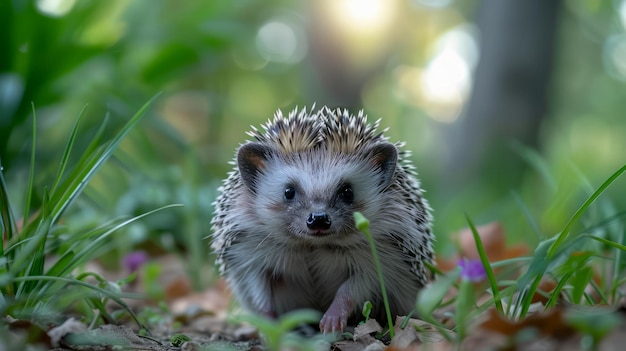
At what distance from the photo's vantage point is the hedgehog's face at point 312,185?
2.84 metres

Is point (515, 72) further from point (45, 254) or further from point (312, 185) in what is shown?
point (45, 254)

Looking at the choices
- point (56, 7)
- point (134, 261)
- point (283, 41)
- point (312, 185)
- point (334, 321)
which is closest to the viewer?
point (334, 321)

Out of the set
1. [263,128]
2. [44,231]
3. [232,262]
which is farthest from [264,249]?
[44,231]

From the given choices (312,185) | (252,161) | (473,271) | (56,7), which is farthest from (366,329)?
(56,7)

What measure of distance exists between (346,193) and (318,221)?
13.9 inches

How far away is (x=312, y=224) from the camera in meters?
2.70

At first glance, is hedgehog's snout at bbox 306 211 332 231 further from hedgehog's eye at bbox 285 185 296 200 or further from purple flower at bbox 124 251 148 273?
purple flower at bbox 124 251 148 273

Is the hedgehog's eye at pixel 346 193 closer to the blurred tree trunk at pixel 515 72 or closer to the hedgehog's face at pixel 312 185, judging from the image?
the hedgehog's face at pixel 312 185

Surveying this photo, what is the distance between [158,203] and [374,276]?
88.4 inches

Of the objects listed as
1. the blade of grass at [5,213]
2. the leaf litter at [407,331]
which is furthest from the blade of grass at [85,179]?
the leaf litter at [407,331]

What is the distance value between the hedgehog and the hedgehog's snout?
1.6 inches

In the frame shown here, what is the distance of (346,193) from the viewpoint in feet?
9.84

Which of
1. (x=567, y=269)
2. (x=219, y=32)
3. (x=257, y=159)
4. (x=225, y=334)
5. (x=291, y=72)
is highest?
(x=291, y=72)

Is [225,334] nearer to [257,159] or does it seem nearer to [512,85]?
[257,159]
